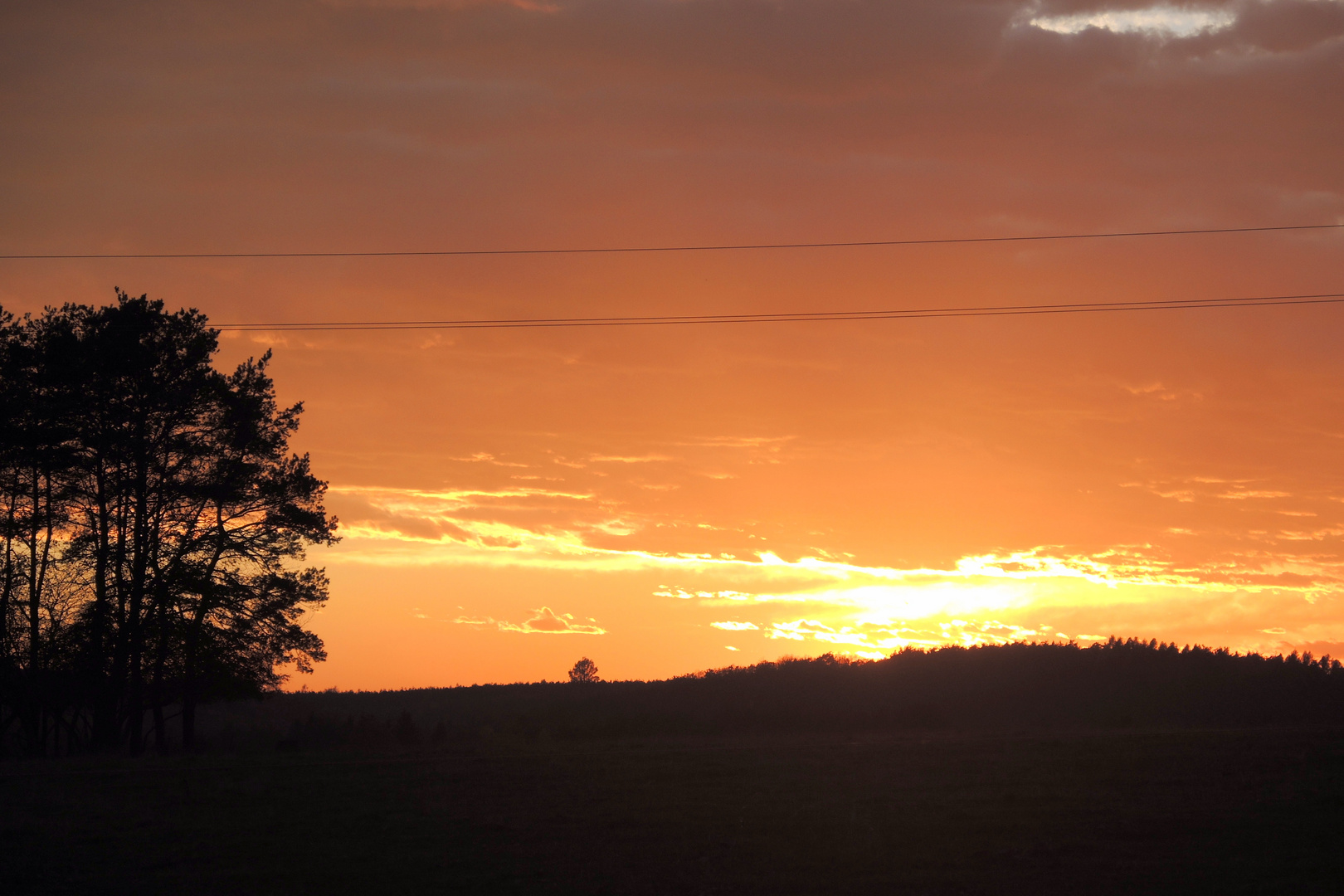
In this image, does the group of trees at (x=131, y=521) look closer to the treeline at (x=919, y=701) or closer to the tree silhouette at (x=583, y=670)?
the treeline at (x=919, y=701)

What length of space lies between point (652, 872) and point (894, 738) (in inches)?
710

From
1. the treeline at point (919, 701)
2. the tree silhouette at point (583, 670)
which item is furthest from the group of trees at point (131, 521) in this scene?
the tree silhouette at point (583, 670)

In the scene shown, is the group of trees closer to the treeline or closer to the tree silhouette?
the treeline

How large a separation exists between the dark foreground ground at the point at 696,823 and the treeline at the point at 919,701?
435 inches

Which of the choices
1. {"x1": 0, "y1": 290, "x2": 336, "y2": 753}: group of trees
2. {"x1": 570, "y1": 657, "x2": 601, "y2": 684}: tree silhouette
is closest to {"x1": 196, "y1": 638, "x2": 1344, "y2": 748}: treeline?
{"x1": 0, "y1": 290, "x2": 336, "y2": 753}: group of trees

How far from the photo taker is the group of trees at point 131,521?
94.2 ft

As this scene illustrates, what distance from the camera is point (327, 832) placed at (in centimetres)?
1731

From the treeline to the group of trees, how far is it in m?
5.20

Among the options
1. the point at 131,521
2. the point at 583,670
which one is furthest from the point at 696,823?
the point at 583,670

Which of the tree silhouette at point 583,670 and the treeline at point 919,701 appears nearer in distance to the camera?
the treeline at point 919,701

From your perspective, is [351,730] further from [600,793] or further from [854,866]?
[854,866]

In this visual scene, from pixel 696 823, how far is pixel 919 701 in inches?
1166

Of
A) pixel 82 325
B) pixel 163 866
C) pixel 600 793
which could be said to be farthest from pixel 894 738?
pixel 82 325

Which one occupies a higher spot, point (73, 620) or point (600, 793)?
point (73, 620)
